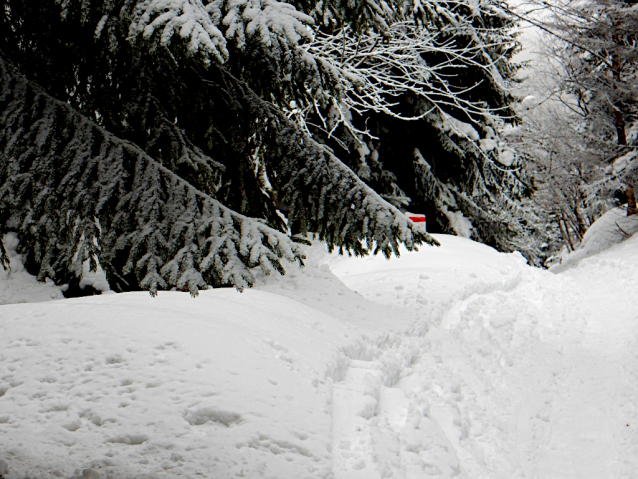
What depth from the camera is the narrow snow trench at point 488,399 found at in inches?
127

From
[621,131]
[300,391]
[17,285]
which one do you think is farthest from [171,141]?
[621,131]

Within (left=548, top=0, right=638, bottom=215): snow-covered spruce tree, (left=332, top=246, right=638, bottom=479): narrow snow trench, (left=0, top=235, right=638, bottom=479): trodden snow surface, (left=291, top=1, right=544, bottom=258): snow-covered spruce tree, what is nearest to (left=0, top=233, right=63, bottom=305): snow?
(left=0, top=235, right=638, bottom=479): trodden snow surface

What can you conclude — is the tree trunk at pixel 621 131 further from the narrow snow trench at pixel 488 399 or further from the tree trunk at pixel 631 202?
the narrow snow trench at pixel 488 399

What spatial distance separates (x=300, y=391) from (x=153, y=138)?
208 cm

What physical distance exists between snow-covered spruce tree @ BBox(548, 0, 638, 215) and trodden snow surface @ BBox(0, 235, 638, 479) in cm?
1235

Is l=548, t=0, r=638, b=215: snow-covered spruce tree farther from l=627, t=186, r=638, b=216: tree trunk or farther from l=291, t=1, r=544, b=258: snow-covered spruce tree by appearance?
l=291, t=1, r=544, b=258: snow-covered spruce tree

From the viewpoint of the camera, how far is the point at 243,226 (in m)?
3.00

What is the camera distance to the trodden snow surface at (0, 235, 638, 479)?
261cm

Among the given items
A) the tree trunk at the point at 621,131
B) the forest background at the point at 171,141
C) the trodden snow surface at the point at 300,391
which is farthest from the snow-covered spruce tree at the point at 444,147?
the tree trunk at the point at 621,131

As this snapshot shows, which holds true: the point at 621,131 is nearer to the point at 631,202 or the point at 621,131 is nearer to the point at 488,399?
the point at 631,202

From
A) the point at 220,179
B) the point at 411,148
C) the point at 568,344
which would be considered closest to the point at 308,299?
the point at 220,179

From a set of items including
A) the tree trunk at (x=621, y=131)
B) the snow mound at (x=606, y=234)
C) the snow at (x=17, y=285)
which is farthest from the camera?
the tree trunk at (x=621, y=131)

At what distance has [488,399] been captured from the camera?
4.42 m

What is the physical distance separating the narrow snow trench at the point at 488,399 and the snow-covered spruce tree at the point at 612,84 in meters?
11.2
